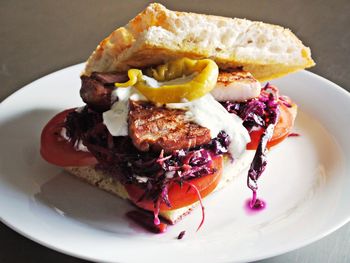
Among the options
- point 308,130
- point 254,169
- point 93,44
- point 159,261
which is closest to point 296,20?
point 93,44

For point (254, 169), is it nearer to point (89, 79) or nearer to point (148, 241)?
point (148, 241)

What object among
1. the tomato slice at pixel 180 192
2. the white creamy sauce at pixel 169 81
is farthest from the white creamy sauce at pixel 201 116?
the tomato slice at pixel 180 192

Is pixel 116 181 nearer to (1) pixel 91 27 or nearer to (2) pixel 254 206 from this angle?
(2) pixel 254 206

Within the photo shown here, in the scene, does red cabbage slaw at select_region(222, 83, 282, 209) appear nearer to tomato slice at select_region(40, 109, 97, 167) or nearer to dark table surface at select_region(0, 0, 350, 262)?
tomato slice at select_region(40, 109, 97, 167)

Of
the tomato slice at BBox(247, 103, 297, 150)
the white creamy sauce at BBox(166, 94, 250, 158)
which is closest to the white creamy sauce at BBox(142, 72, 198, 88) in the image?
the white creamy sauce at BBox(166, 94, 250, 158)

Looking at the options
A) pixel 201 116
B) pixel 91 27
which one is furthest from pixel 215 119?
pixel 91 27
